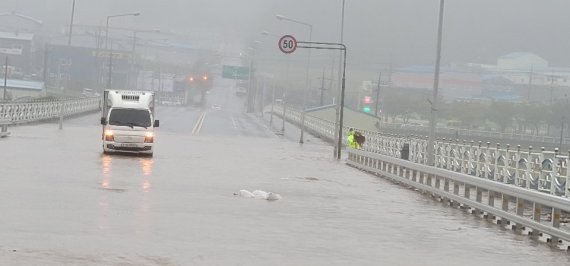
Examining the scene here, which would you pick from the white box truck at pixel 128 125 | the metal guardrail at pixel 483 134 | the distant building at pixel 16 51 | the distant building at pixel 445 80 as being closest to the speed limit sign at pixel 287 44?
the white box truck at pixel 128 125

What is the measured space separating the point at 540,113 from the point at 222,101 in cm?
10393

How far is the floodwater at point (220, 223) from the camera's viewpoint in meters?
11.6

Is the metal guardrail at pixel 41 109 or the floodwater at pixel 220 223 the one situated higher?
the floodwater at pixel 220 223

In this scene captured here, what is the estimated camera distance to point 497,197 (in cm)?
2369

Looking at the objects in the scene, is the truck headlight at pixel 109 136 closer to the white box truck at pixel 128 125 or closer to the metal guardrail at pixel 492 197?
the white box truck at pixel 128 125

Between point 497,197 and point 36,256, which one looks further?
point 497,197

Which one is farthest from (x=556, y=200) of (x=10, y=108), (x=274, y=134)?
(x=274, y=134)

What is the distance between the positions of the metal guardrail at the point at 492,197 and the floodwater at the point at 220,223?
40 cm

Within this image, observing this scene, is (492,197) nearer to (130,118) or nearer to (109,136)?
(109,136)

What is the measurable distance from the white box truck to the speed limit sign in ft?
40.0

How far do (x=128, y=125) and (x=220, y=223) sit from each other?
20809mm

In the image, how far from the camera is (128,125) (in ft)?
117

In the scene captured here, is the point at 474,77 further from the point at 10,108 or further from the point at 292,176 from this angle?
the point at 292,176

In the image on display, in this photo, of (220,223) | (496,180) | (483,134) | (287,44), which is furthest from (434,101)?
(483,134)
